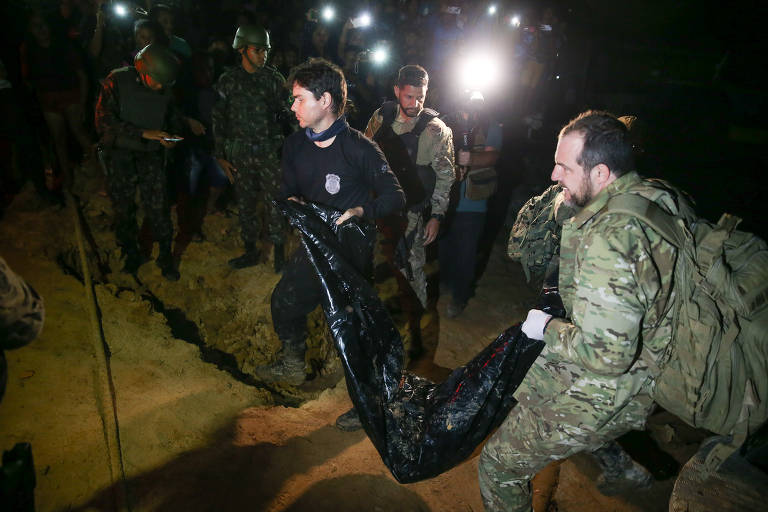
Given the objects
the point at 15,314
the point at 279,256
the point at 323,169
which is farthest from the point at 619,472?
the point at 279,256

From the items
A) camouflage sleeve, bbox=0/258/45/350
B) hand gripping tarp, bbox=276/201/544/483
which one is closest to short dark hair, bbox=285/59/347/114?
hand gripping tarp, bbox=276/201/544/483

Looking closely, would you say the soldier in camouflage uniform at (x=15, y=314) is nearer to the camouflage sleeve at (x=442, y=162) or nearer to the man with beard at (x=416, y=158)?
the man with beard at (x=416, y=158)

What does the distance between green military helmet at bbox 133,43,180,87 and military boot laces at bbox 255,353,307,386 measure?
295cm

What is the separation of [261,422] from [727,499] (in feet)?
9.40

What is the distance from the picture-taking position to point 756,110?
1063cm

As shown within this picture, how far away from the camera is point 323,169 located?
2994 mm

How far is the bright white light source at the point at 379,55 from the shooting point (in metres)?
7.15

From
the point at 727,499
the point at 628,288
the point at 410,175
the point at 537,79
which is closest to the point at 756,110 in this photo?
the point at 537,79

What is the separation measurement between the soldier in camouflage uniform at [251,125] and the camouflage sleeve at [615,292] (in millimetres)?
3863

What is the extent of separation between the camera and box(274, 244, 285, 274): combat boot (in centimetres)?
511

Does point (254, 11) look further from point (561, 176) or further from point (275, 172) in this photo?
point (561, 176)

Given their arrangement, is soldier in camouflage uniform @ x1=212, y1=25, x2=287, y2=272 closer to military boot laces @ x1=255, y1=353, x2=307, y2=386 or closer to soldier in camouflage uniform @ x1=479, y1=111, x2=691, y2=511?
military boot laces @ x1=255, y1=353, x2=307, y2=386

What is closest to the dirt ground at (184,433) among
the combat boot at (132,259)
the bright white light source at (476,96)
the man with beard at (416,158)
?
the combat boot at (132,259)

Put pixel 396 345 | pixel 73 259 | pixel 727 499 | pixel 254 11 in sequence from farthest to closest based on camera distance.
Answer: pixel 254 11 < pixel 73 259 < pixel 396 345 < pixel 727 499
